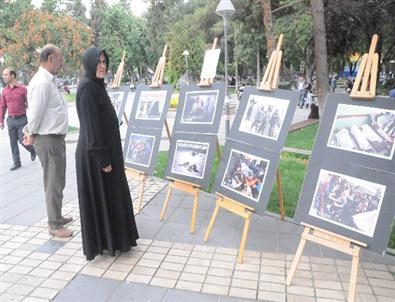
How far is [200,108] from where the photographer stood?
4.74 metres

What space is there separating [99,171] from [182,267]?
117 cm

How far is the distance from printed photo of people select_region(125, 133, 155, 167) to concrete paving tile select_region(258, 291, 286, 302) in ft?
7.99

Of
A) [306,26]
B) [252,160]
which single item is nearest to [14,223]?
[252,160]

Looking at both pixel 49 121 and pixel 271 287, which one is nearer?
pixel 271 287

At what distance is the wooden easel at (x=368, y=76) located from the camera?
317cm

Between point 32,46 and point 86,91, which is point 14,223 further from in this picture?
point 32,46

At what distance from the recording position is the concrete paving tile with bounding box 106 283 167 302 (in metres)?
3.27

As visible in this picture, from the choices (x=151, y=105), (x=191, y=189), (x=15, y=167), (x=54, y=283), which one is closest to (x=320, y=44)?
(x=151, y=105)

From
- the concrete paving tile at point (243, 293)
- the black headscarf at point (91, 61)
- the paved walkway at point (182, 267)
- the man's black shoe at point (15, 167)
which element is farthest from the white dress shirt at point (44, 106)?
the man's black shoe at point (15, 167)

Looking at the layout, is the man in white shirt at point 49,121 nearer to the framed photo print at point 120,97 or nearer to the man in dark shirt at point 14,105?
the framed photo print at point 120,97

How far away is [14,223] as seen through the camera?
4984 millimetres

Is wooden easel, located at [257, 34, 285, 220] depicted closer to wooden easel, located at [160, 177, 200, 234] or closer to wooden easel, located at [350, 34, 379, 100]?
wooden easel, located at [350, 34, 379, 100]

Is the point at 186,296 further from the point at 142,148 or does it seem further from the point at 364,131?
the point at 142,148

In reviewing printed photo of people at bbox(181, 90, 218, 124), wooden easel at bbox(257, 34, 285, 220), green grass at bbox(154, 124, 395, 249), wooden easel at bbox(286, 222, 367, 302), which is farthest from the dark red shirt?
wooden easel at bbox(286, 222, 367, 302)
